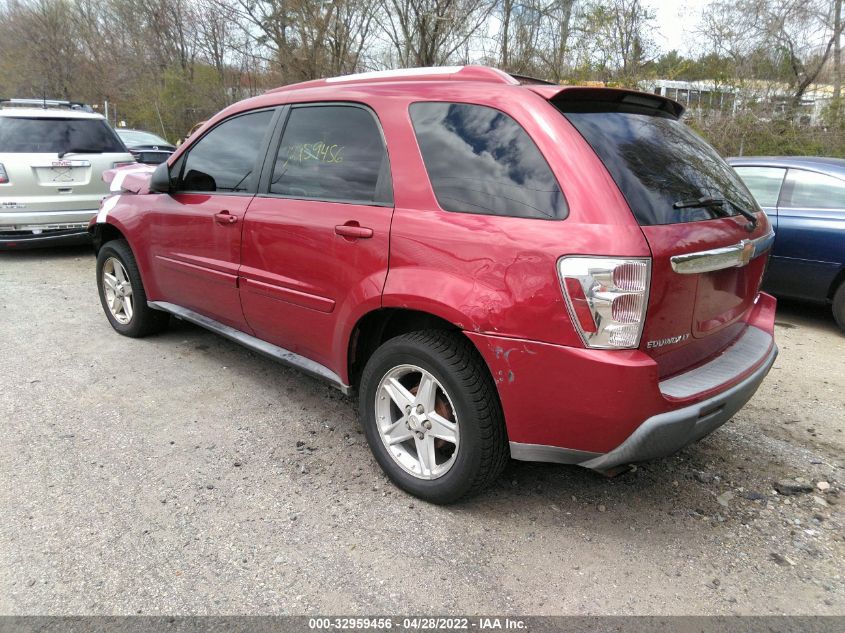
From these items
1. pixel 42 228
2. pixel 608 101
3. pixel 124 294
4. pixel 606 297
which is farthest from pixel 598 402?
pixel 42 228

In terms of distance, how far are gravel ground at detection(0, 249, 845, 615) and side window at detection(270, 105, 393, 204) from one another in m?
1.35

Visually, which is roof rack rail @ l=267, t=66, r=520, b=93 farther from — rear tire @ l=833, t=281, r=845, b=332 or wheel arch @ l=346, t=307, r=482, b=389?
rear tire @ l=833, t=281, r=845, b=332

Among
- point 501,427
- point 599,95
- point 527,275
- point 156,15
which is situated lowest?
point 501,427

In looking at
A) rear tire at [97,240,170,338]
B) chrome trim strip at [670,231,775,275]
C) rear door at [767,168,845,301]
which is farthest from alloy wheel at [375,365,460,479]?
rear door at [767,168,845,301]

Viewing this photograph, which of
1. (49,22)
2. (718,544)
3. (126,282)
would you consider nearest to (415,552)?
(718,544)

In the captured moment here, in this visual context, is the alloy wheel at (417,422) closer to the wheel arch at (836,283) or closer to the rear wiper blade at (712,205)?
the rear wiper blade at (712,205)

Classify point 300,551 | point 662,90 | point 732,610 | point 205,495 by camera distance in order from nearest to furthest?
point 732,610 → point 300,551 → point 205,495 → point 662,90

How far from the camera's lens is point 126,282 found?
474cm

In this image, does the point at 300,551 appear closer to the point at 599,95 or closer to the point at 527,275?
the point at 527,275

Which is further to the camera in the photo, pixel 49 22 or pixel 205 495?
pixel 49 22

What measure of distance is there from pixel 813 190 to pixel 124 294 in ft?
19.8

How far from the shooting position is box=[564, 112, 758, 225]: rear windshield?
2299 millimetres

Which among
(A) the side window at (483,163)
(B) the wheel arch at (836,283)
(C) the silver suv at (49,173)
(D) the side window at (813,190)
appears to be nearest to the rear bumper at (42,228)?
(C) the silver suv at (49,173)

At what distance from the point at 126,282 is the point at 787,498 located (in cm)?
460
